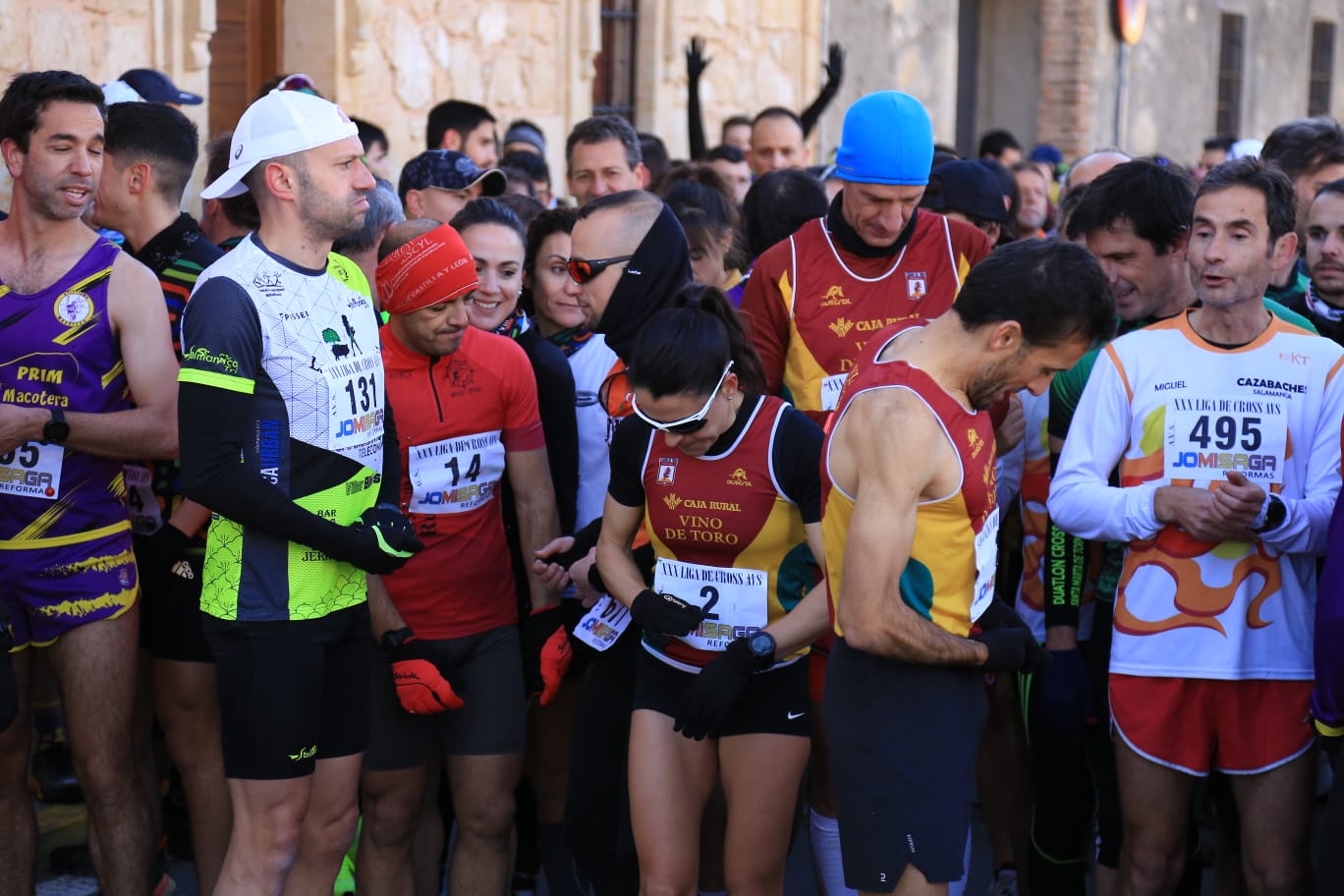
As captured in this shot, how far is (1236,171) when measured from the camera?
3.99 meters

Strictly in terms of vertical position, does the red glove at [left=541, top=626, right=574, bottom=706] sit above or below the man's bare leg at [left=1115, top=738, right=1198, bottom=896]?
above

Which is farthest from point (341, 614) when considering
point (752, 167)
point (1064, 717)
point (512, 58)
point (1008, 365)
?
point (512, 58)

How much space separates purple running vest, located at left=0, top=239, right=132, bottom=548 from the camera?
4125 mm

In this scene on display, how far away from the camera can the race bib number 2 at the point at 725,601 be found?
3.79m

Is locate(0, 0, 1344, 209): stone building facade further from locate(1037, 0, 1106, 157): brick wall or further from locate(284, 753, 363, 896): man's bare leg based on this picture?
locate(284, 753, 363, 896): man's bare leg

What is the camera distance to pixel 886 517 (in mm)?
3100

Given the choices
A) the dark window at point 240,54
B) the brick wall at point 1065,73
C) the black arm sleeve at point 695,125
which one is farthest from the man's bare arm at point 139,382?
the brick wall at point 1065,73

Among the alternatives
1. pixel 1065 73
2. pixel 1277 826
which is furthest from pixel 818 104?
pixel 1065 73

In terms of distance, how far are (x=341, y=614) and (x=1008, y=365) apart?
5.22 feet

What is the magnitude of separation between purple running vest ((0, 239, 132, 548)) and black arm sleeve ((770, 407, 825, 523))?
1751mm

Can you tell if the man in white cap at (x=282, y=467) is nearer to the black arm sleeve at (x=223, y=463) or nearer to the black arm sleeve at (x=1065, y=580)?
the black arm sleeve at (x=223, y=463)

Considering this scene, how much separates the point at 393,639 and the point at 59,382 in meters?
1.07

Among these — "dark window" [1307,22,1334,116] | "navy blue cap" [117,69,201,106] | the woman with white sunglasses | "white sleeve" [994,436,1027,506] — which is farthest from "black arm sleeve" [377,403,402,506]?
"dark window" [1307,22,1334,116]

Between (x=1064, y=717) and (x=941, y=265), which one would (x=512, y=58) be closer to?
(x=941, y=265)
